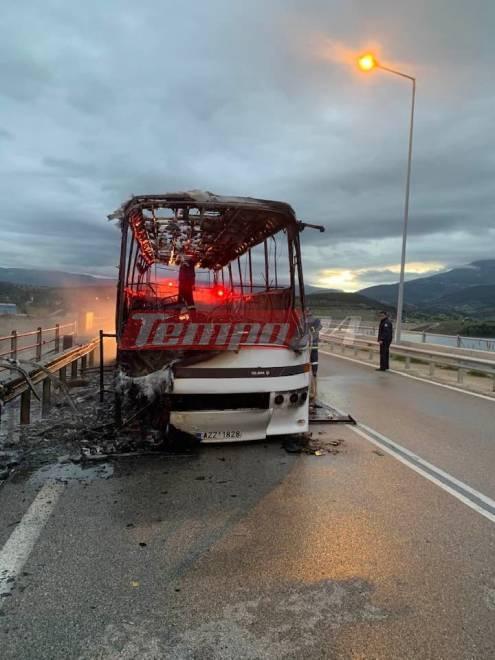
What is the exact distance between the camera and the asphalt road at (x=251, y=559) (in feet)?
9.20

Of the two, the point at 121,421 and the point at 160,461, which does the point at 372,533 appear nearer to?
the point at 160,461

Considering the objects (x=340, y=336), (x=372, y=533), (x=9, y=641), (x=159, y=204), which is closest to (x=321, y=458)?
(x=372, y=533)

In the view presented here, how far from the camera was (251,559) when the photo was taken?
12.1 ft

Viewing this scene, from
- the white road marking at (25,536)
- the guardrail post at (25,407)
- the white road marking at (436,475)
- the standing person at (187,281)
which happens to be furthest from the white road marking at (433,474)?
the guardrail post at (25,407)

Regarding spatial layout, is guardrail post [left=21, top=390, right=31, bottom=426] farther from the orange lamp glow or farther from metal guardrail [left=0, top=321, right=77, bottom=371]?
the orange lamp glow

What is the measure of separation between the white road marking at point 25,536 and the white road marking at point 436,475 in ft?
12.1

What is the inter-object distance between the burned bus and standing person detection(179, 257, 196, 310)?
0.16m

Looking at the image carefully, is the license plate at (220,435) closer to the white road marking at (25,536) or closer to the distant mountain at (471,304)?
the white road marking at (25,536)

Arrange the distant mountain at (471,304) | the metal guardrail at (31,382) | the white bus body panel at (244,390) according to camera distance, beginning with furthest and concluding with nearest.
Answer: the distant mountain at (471,304) < the metal guardrail at (31,382) < the white bus body panel at (244,390)

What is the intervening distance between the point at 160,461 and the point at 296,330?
2.26 meters

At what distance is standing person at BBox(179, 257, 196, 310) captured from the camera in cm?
804

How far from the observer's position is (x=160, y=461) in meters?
6.00

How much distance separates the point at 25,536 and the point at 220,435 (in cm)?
236

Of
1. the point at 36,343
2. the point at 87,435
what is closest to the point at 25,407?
the point at 87,435
